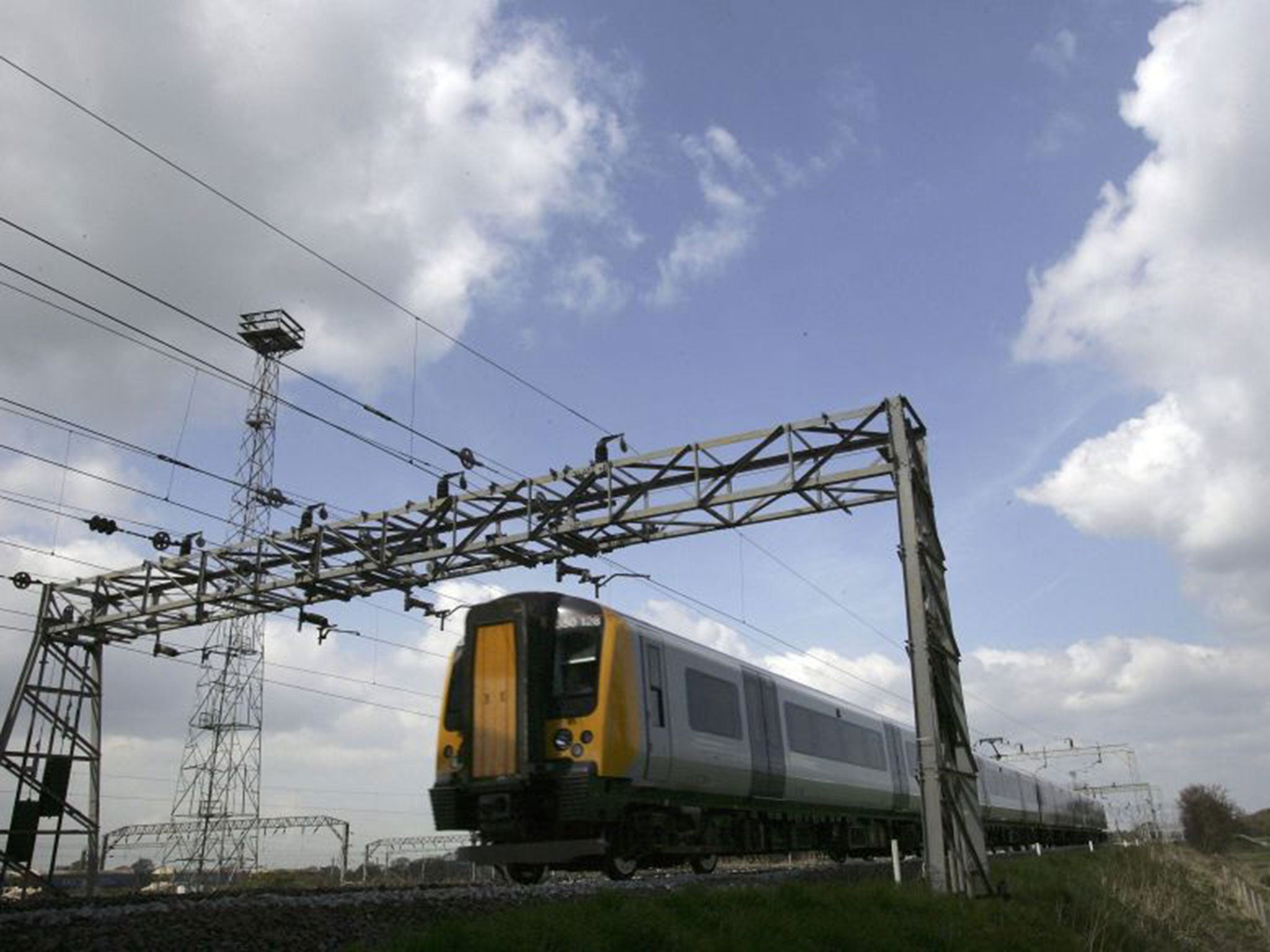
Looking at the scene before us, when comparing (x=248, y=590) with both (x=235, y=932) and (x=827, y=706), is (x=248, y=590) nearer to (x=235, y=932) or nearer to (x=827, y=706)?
(x=827, y=706)

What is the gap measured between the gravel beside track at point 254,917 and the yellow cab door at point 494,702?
155 centimetres

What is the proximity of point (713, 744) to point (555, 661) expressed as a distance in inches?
114

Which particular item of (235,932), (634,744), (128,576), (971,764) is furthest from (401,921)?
(128,576)

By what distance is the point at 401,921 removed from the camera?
757cm

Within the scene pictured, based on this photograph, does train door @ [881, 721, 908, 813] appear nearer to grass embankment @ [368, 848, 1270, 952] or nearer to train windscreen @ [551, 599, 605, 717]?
grass embankment @ [368, 848, 1270, 952]

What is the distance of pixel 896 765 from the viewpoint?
22.2m

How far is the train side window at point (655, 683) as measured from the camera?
12.8 metres

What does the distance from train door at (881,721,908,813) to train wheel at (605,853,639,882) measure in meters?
10.5

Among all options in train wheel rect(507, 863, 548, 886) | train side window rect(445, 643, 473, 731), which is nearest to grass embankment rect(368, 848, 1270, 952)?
train wheel rect(507, 863, 548, 886)

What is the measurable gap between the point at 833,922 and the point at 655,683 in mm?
4190

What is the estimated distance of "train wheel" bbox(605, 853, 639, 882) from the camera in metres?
12.1

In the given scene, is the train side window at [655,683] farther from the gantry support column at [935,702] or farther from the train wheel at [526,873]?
the gantry support column at [935,702]

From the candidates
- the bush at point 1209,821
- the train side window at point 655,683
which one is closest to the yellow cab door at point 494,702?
the train side window at point 655,683

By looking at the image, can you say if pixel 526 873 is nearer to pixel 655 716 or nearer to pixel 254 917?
pixel 655 716
